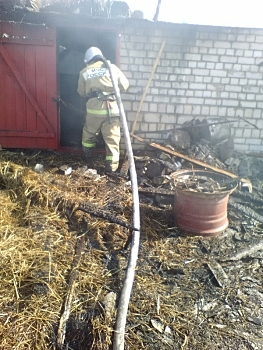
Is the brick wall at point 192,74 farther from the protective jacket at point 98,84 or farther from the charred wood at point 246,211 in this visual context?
the charred wood at point 246,211

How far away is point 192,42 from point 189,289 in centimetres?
520

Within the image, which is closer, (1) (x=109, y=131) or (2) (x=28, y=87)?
(1) (x=109, y=131)

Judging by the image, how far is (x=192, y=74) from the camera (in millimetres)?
7207

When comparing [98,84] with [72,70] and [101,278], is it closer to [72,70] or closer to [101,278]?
[72,70]

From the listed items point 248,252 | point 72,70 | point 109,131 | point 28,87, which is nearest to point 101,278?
point 248,252

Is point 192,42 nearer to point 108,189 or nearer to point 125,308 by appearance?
point 108,189

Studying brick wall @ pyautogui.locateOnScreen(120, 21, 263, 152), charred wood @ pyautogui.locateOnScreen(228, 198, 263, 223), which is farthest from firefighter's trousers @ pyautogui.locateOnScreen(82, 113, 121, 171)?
charred wood @ pyautogui.locateOnScreen(228, 198, 263, 223)

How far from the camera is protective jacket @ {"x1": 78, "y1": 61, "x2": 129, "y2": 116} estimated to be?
19.9 feet

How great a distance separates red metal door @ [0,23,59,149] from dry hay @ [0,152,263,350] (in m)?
1.82

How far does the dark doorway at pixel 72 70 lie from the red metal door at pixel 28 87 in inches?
29.6

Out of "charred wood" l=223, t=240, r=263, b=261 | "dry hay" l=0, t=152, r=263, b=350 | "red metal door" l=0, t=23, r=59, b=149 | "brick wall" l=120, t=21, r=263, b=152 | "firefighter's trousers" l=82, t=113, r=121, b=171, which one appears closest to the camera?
"dry hay" l=0, t=152, r=263, b=350

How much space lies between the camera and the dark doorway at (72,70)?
797 cm

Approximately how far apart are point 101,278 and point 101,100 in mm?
3474

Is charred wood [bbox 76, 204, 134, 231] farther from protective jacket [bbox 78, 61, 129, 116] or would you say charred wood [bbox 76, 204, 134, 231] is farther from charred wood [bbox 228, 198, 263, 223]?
charred wood [bbox 228, 198, 263, 223]
